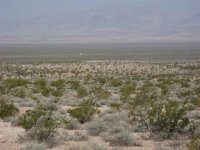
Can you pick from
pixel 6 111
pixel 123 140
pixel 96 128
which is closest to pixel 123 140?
pixel 123 140

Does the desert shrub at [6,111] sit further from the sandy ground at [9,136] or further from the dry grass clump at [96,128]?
the dry grass clump at [96,128]

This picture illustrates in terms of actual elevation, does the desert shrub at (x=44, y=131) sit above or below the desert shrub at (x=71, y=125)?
above

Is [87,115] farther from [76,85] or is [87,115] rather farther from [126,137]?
[76,85]

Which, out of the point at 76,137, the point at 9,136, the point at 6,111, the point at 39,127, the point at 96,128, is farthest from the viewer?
the point at 6,111

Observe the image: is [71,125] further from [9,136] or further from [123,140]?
[123,140]

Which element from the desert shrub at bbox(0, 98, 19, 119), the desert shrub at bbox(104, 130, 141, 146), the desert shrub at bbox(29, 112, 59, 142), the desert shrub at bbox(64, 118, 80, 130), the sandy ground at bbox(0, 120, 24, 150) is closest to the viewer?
the sandy ground at bbox(0, 120, 24, 150)

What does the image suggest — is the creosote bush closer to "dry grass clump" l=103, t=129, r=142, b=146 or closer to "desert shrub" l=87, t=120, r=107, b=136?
"desert shrub" l=87, t=120, r=107, b=136

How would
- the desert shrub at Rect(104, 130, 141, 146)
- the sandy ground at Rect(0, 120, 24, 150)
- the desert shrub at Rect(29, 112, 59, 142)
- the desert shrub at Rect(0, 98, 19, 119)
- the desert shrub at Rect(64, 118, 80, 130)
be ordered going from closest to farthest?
the sandy ground at Rect(0, 120, 24, 150), the desert shrub at Rect(104, 130, 141, 146), the desert shrub at Rect(29, 112, 59, 142), the desert shrub at Rect(64, 118, 80, 130), the desert shrub at Rect(0, 98, 19, 119)

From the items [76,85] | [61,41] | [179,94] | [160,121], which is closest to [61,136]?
[160,121]

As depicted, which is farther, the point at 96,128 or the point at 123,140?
the point at 96,128

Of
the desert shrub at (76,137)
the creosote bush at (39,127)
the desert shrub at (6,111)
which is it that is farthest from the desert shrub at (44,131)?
the desert shrub at (6,111)

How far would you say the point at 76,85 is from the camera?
28.7 meters

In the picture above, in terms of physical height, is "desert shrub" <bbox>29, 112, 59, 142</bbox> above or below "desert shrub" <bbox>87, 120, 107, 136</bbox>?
above

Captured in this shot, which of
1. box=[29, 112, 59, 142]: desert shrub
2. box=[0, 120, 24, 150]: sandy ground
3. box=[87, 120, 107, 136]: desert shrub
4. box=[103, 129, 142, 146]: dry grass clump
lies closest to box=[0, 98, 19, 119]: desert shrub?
box=[0, 120, 24, 150]: sandy ground
